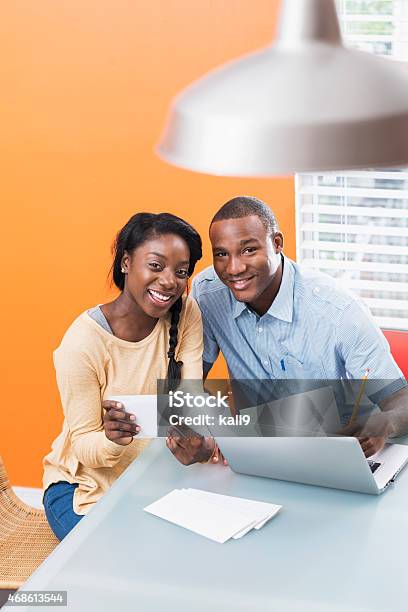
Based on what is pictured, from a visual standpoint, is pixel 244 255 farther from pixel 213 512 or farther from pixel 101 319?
pixel 213 512

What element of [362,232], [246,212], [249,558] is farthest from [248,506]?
[362,232]

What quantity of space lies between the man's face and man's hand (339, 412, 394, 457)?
38 centimetres

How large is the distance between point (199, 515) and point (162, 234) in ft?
2.08

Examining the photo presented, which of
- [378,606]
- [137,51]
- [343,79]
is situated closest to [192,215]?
[137,51]

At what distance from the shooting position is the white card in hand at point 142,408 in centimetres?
205

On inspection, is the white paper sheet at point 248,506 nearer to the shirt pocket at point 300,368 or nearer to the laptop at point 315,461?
the laptop at point 315,461

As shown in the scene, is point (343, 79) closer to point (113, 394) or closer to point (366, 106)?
point (366, 106)

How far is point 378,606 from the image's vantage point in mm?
1603

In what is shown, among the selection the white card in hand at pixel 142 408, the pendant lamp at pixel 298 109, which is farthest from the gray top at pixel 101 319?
the pendant lamp at pixel 298 109

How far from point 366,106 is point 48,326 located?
6.92ft

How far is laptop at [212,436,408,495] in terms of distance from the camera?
1867mm

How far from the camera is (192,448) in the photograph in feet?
6.91

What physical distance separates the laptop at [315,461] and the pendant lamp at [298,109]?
75cm

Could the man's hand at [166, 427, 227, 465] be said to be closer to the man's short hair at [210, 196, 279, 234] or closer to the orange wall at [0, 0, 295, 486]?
the man's short hair at [210, 196, 279, 234]
